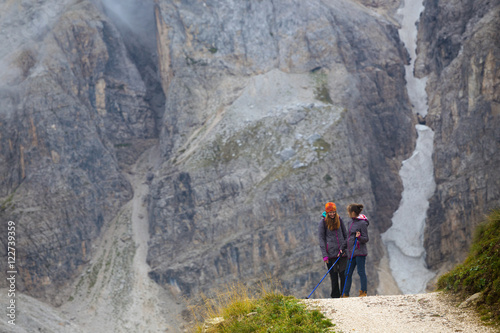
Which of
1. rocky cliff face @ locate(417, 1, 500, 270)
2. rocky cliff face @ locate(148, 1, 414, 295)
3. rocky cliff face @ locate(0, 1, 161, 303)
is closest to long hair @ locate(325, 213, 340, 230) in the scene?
rocky cliff face @ locate(148, 1, 414, 295)

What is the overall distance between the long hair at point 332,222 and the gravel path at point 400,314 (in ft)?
6.72

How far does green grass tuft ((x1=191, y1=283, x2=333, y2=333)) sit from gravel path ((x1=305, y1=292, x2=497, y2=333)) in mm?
368

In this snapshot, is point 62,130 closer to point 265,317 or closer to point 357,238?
point 357,238

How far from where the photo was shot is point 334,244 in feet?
43.8

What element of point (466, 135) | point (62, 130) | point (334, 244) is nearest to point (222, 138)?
point (62, 130)

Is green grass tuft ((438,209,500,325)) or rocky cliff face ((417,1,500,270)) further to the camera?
rocky cliff face ((417,1,500,270))

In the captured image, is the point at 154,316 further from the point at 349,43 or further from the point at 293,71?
the point at 349,43

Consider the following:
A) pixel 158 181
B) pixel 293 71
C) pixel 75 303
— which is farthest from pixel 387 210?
pixel 75 303

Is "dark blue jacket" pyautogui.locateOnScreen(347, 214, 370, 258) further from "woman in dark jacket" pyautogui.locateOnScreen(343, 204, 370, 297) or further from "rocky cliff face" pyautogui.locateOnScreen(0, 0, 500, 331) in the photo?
"rocky cliff face" pyautogui.locateOnScreen(0, 0, 500, 331)

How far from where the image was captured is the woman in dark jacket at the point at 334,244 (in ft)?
43.6

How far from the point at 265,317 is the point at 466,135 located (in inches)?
2037

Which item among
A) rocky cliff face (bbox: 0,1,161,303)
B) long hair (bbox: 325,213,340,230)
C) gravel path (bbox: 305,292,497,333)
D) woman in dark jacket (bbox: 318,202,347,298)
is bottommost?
gravel path (bbox: 305,292,497,333)

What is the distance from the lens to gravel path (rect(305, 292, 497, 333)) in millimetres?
9344

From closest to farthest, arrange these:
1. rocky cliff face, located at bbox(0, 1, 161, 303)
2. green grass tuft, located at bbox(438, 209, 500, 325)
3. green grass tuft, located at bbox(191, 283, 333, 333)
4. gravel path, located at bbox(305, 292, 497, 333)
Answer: green grass tuft, located at bbox(438, 209, 500, 325) → gravel path, located at bbox(305, 292, 497, 333) → green grass tuft, located at bbox(191, 283, 333, 333) → rocky cliff face, located at bbox(0, 1, 161, 303)
